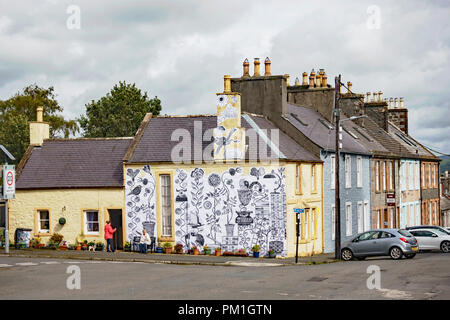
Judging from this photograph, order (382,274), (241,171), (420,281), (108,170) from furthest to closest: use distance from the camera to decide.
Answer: (108,170), (241,171), (382,274), (420,281)

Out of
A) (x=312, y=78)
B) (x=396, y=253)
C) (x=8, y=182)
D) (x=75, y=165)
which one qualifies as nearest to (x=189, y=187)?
(x=75, y=165)

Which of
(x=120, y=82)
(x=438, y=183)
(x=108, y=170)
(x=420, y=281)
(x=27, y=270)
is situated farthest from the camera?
(x=120, y=82)

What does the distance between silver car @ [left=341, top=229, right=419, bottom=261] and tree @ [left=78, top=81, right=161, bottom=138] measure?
44.7 meters

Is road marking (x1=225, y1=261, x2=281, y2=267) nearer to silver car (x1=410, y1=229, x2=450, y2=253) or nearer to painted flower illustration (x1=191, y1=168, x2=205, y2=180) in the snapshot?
painted flower illustration (x1=191, y1=168, x2=205, y2=180)

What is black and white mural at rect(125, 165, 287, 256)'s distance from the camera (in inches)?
1437

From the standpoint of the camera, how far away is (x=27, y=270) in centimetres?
2680

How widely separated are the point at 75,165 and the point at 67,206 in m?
2.62

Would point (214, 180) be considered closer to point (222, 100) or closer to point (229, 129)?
point (229, 129)

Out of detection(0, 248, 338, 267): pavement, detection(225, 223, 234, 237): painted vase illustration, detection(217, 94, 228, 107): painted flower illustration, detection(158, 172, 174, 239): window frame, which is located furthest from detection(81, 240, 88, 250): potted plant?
detection(217, 94, 228, 107): painted flower illustration

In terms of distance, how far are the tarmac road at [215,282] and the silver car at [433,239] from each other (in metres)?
12.2

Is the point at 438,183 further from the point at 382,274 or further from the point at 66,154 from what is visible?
the point at 382,274

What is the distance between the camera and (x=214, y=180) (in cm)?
3725
